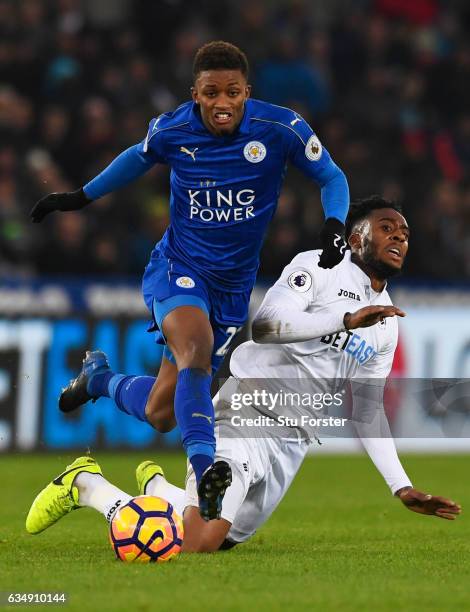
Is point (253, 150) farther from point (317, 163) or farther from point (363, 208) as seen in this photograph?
point (363, 208)

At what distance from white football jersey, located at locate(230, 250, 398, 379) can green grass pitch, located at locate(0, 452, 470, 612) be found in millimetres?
857

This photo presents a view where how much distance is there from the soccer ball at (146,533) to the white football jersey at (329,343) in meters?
1.25

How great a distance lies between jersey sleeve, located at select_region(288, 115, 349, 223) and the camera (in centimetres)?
629

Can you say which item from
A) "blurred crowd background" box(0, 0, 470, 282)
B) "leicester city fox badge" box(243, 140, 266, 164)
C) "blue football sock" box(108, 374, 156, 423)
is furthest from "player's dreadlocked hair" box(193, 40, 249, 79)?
"blurred crowd background" box(0, 0, 470, 282)

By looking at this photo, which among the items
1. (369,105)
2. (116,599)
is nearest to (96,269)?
(369,105)

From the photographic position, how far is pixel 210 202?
6.40 m

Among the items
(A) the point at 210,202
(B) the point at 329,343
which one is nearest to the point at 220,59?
(A) the point at 210,202

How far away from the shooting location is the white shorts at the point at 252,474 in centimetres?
636

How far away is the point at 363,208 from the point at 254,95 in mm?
7224

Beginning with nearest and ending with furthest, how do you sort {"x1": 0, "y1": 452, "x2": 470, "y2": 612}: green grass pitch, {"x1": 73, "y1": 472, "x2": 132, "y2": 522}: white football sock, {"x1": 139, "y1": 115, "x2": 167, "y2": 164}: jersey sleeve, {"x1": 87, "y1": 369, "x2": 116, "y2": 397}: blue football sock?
{"x1": 0, "y1": 452, "x2": 470, "y2": 612}: green grass pitch, {"x1": 73, "y1": 472, "x2": 132, "y2": 522}: white football sock, {"x1": 139, "y1": 115, "x2": 167, "y2": 164}: jersey sleeve, {"x1": 87, "y1": 369, "x2": 116, "y2": 397}: blue football sock

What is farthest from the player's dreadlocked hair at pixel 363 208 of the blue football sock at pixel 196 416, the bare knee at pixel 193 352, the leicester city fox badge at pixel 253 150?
the blue football sock at pixel 196 416

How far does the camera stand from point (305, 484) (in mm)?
10242

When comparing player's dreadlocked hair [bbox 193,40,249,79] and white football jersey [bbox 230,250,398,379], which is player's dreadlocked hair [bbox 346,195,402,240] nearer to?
white football jersey [bbox 230,250,398,379]

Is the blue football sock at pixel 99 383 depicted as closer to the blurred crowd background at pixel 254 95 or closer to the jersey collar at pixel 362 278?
the jersey collar at pixel 362 278
